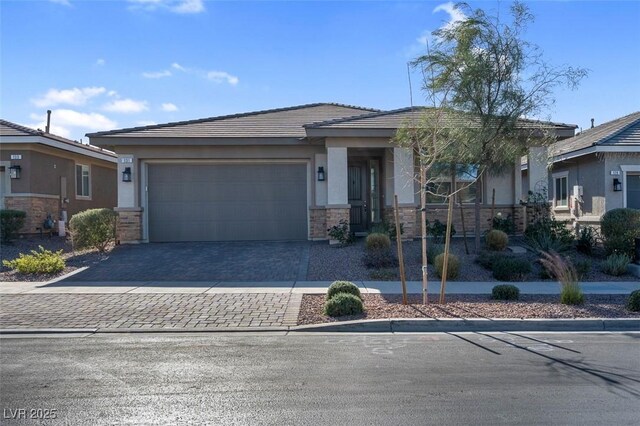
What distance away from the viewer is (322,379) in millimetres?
5902

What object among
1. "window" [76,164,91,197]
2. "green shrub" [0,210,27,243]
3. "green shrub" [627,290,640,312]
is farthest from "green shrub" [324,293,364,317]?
"window" [76,164,91,197]

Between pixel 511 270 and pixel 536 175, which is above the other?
pixel 536 175

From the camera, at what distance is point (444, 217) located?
18000mm

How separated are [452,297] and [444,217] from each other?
7.71 metres

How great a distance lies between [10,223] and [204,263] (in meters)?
7.32

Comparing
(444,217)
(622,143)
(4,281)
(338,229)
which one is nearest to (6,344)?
(4,281)

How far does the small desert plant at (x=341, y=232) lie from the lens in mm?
16156

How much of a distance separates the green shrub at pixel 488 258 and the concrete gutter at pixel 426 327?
474 centimetres

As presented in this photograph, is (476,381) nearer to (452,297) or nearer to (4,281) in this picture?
(452,297)

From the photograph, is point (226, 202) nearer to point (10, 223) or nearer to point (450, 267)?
point (10, 223)

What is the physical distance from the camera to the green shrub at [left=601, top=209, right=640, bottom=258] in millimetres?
14258

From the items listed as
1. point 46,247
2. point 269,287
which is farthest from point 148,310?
point 46,247

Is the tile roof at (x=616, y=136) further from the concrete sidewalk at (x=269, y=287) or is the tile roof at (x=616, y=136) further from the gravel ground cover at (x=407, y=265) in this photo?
the concrete sidewalk at (x=269, y=287)

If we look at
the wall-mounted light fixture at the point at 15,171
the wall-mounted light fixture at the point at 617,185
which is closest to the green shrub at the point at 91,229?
the wall-mounted light fixture at the point at 15,171
